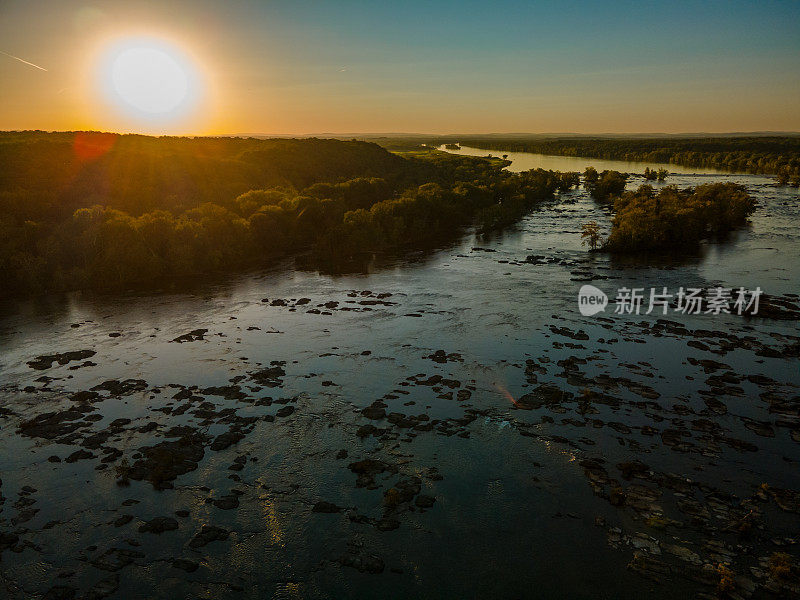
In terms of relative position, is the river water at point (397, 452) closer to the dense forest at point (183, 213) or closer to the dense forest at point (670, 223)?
the dense forest at point (183, 213)

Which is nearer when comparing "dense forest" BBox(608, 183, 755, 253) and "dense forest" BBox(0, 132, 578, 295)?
"dense forest" BBox(0, 132, 578, 295)

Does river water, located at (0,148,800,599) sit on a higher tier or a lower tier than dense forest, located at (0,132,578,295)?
lower

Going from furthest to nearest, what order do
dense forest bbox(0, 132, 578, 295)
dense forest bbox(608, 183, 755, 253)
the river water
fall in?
dense forest bbox(608, 183, 755, 253) < dense forest bbox(0, 132, 578, 295) < the river water

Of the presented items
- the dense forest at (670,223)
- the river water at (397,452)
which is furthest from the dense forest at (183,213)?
the dense forest at (670,223)

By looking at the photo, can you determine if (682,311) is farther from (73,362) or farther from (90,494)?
(73,362)

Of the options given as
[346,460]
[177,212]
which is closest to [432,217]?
[177,212]

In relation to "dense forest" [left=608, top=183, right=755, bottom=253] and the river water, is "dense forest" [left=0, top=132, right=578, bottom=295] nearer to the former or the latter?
the river water

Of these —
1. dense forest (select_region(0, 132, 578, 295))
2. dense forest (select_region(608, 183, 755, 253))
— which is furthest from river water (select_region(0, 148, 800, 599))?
dense forest (select_region(608, 183, 755, 253))

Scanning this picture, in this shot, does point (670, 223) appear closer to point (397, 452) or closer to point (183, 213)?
point (397, 452)
